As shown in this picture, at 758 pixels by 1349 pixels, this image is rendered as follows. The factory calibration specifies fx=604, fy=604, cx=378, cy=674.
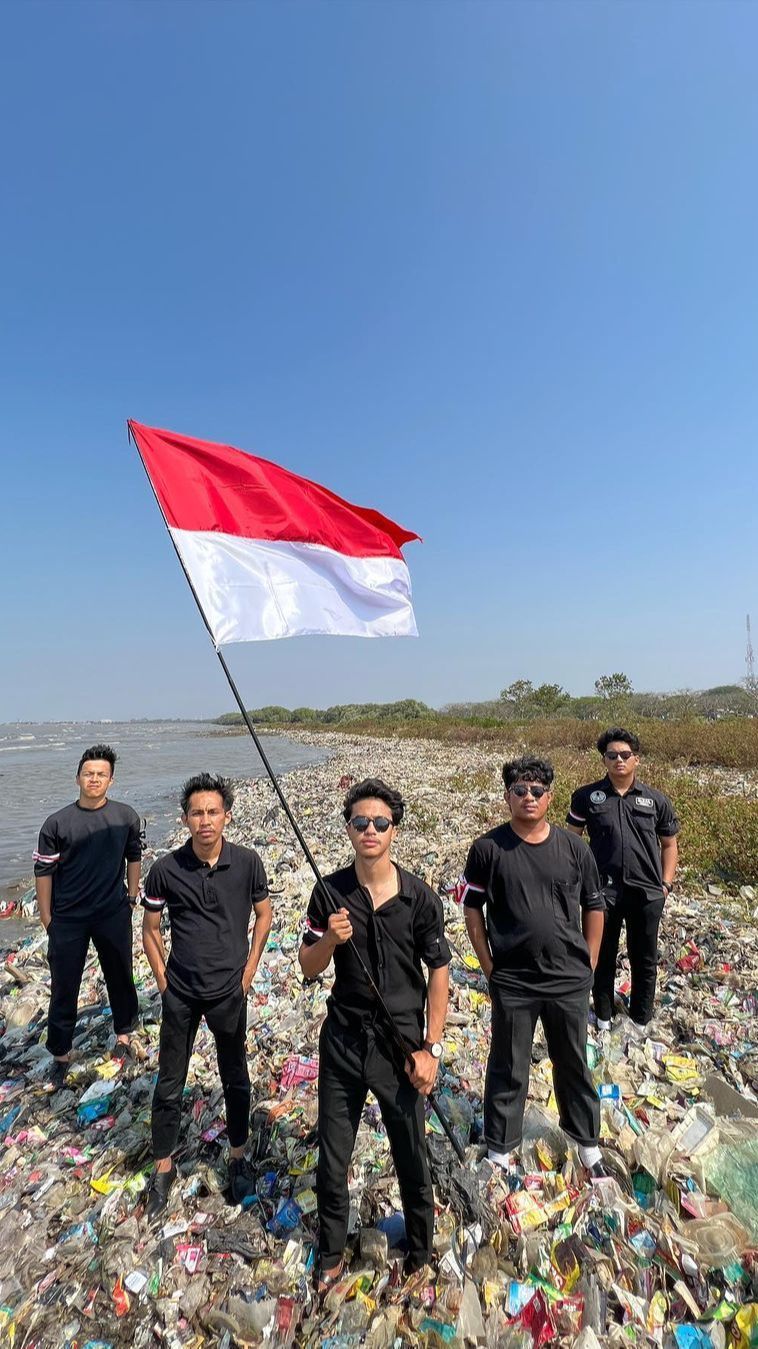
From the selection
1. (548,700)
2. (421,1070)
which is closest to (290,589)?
(421,1070)

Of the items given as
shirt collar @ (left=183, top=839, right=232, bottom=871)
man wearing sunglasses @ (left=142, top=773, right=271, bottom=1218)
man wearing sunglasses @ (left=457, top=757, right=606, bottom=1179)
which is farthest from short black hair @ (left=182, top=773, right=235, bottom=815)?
man wearing sunglasses @ (left=457, top=757, right=606, bottom=1179)

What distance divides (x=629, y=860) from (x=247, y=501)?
377cm

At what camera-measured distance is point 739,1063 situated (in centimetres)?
427

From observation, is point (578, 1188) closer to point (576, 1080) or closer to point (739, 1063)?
point (576, 1080)

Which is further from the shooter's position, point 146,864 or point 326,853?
point 146,864

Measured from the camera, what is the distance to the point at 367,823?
2.68 meters

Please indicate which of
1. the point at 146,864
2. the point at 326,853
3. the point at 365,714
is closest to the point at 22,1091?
the point at 326,853

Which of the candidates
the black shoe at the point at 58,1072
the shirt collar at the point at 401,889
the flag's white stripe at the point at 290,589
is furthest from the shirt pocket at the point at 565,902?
the black shoe at the point at 58,1072

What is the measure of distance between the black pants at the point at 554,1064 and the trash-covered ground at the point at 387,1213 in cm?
19

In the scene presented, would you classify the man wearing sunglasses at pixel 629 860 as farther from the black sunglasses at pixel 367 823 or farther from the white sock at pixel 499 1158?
the black sunglasses at pixel 367 823

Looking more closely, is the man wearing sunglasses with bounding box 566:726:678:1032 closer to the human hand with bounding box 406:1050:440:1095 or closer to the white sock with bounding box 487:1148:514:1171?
the white sock with bounding box 487:1148:514:1171

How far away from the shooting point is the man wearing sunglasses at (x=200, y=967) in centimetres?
321

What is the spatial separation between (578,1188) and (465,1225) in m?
0.63

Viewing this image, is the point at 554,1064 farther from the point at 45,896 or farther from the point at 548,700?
the point at 548,700
